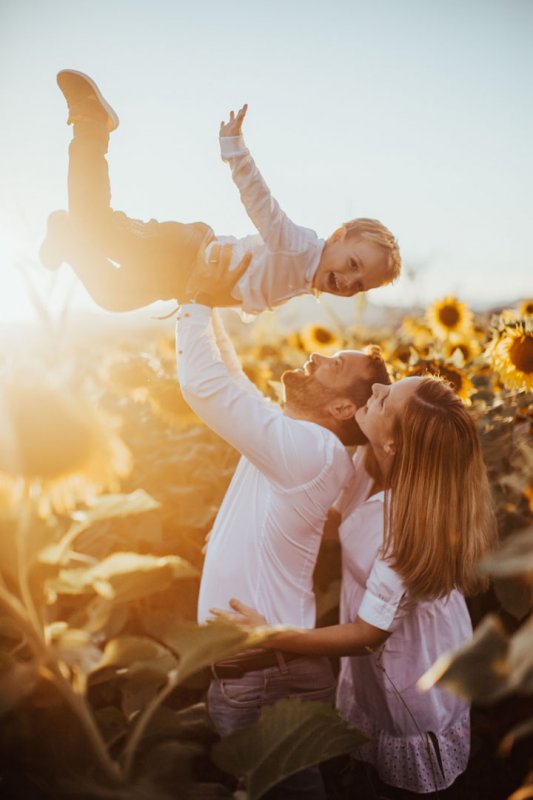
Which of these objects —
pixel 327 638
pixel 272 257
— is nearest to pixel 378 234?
pixel 272 257

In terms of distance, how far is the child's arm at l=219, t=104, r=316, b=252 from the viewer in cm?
256

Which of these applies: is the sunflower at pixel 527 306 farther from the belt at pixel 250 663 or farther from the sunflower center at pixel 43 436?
the sunflower center at pixel 43 436

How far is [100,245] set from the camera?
3.04m

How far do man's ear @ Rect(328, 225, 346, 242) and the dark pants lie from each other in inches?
25.1

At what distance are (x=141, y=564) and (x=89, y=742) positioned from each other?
7.1 inches

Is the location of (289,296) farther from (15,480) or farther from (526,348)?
(15,480)

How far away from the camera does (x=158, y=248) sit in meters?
3.05

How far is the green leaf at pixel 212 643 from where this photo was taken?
683 millimetres

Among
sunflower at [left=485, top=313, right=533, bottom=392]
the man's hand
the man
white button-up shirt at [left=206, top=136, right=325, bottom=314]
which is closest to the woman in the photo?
the man

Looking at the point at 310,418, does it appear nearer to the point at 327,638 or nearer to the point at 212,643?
the point at 327,638

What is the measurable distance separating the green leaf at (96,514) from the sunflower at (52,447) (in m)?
0.02

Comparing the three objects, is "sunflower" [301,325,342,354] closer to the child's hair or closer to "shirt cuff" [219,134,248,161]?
the child's hair

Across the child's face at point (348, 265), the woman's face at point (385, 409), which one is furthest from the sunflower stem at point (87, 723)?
the child's face at point (348, 265)

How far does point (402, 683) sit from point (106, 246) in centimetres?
218
